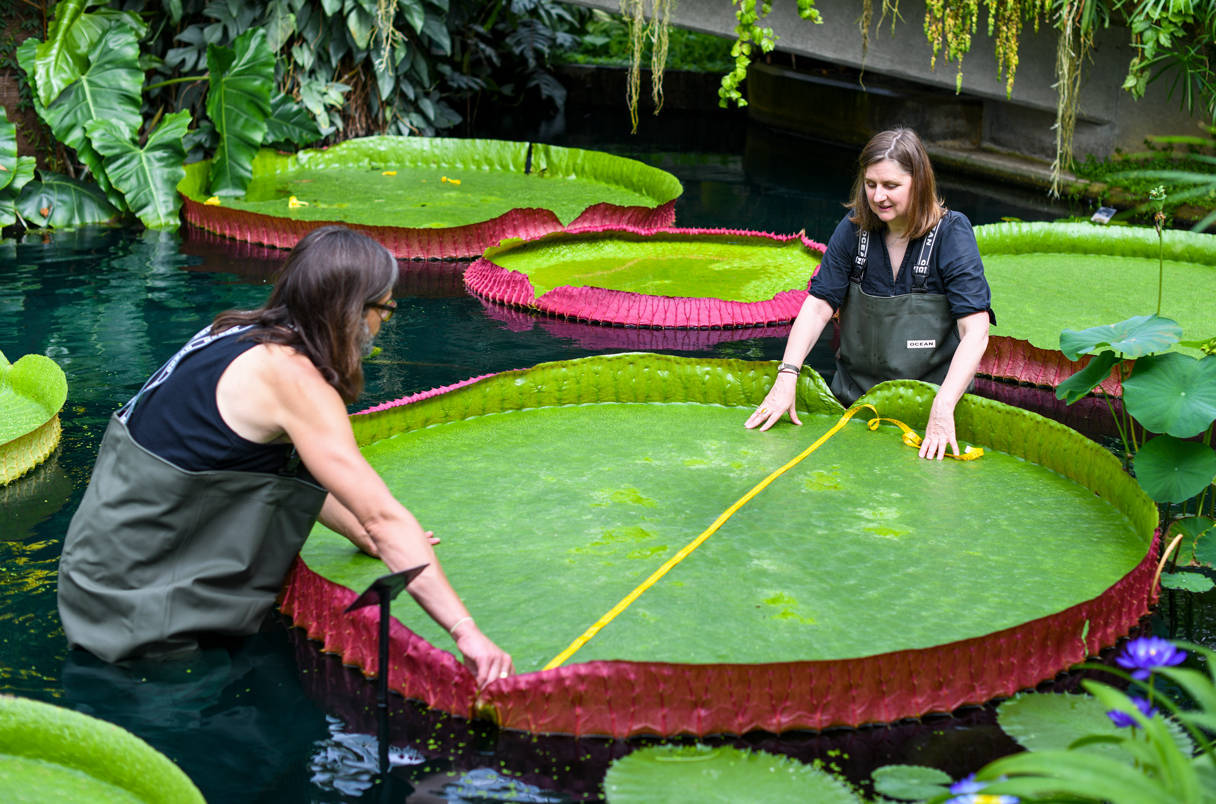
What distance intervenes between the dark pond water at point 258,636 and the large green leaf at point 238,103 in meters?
0.47

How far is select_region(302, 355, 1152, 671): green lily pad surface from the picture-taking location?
8.13ft

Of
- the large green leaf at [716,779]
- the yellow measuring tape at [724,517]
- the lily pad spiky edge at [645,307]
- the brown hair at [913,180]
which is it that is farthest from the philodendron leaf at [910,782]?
the lily pad spiky edge at [645,307]

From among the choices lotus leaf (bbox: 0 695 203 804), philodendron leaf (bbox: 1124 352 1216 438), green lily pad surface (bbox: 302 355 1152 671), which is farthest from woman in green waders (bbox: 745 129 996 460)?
lotus leaf (bbox: 0 695 203 804)

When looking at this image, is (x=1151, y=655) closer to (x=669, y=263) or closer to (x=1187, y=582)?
(x=1187, y=582)

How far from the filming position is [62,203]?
6.96 meters

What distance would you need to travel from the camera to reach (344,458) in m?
2.26

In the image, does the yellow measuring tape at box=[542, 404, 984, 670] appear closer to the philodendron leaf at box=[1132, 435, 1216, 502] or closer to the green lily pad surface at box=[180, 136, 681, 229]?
the philodendron leaf at box=[1132, 435, 1216, 502]

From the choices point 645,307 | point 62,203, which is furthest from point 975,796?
point 62,203

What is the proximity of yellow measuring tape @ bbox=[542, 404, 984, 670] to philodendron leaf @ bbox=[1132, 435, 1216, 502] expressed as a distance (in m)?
0.46

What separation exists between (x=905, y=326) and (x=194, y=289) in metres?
3.55

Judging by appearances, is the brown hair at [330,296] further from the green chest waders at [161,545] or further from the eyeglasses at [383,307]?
the green chest waders at [161,545]

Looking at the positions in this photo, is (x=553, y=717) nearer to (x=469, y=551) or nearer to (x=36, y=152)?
(x=469, y=551)

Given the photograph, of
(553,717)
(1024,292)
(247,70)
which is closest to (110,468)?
(553,717)

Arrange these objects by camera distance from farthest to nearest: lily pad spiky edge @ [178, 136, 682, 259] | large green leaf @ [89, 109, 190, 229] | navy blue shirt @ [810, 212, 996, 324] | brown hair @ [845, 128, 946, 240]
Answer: large green leaf @ [89, 109, 190, 229] < lily pad spiky edge @ [178, 136, 682, 259] < navy blue shirt @ [810, 212, 996, 324] < brown hair @ [845, 128, 946, 240]
